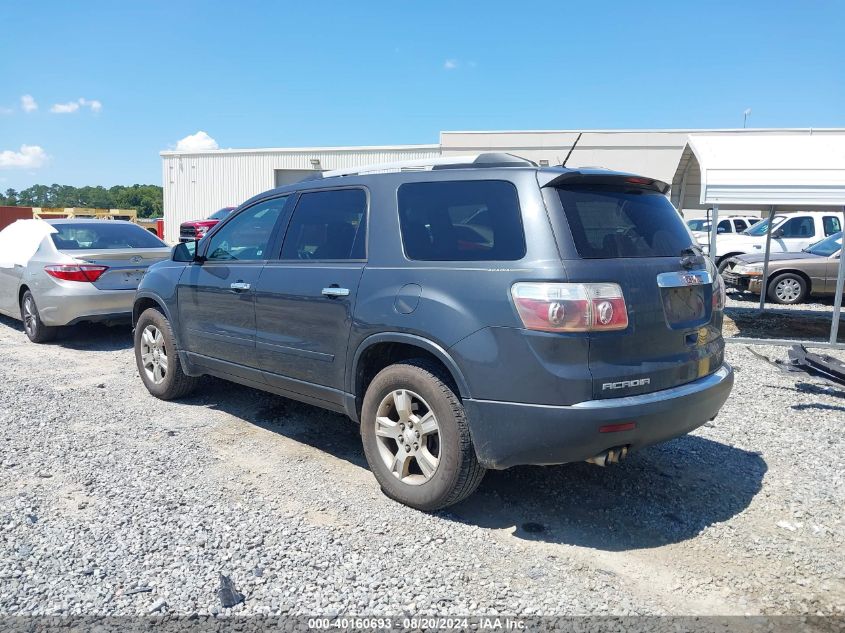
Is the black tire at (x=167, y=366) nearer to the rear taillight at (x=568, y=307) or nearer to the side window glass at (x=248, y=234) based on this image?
the side window glass at (x=248, y=234)

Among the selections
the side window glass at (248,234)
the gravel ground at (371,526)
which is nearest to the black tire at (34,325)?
the gravel ground at (371,526)

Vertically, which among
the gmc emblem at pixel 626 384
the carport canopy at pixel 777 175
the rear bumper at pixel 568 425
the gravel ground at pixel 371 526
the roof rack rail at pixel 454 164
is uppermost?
the carport canopy at pixel 777 175

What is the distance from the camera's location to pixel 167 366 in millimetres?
5715

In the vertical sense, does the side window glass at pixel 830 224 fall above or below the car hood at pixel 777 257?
above

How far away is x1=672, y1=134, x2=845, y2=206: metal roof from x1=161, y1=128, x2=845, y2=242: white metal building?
14.6m

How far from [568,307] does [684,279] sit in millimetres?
873

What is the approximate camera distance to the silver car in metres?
7.86

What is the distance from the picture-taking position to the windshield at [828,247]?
12.5 metres

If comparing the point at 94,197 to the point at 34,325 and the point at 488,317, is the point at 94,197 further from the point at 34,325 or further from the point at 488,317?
the point at 488,317

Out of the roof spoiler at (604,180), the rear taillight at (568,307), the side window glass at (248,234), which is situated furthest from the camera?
the side window glass at (248,234)

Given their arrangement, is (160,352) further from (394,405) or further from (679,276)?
(679,276)

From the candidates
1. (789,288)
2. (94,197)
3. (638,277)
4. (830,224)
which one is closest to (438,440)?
(638,277)

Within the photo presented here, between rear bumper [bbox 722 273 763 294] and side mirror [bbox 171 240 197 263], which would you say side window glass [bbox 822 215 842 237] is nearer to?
rear bumper [bbox 722 273 763 294]

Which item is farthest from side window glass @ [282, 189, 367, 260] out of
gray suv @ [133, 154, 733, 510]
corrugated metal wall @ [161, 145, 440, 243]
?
corrugated metal wall @ [161, 145, 440, 243]
